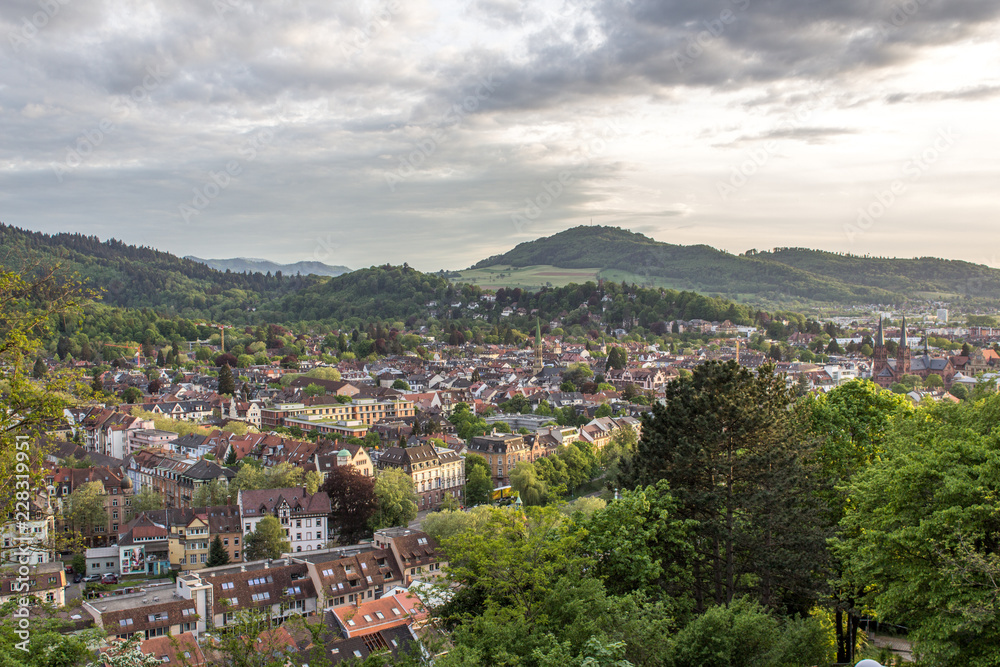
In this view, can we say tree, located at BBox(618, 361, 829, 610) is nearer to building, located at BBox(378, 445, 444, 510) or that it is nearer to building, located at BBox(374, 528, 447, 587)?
building, located at BBox(374, 528, 447, 587)

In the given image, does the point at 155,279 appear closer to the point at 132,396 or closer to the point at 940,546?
the point at 132,396

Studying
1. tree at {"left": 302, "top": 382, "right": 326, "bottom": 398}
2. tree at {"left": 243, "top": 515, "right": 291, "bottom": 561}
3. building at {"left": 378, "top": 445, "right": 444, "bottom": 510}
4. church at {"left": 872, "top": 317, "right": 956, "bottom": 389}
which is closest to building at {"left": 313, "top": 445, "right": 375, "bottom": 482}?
building at {"left": 378, "top": 445, "right": 444, "bottom": 510}

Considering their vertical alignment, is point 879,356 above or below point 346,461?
above

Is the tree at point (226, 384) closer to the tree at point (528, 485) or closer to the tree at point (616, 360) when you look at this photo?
the tree at point (528, 485)

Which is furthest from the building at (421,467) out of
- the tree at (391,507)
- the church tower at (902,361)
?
the church tower at (902,361)

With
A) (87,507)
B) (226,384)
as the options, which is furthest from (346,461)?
(226,384)

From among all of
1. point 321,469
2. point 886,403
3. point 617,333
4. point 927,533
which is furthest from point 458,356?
point 927,533
